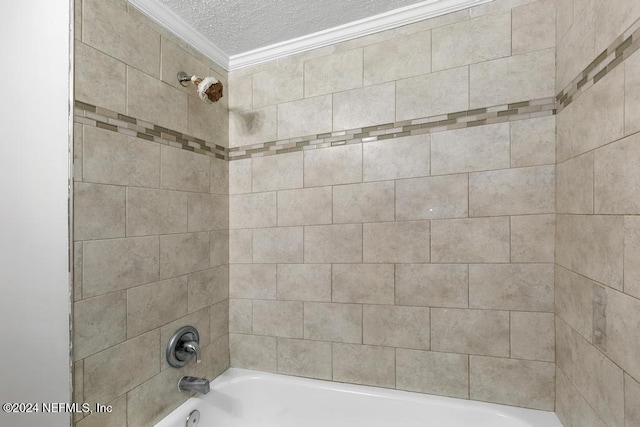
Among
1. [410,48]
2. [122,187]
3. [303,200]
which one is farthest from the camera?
[303,200]

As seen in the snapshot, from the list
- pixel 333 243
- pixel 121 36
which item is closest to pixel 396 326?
pixel 333 243

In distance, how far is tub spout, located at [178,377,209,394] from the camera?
1.47 m

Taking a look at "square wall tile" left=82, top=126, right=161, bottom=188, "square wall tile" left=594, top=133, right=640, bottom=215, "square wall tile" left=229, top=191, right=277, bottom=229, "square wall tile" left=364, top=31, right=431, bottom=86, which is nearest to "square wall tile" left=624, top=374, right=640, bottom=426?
"square wall tile" left=594, top=133, right=640, bottom=215

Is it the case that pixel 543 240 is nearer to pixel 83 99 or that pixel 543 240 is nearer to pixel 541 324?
pixel 541 324

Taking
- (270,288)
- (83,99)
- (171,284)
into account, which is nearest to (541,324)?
(270,288)

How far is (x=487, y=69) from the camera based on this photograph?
1.40 meters

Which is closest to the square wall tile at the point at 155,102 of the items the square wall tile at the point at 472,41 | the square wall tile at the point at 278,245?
the square wall tile at the point at 278,245

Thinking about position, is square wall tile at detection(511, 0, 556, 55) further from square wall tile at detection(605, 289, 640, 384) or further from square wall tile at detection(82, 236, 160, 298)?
square wall tile at detection(82, 236, 160, 298)

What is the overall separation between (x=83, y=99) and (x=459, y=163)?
1.59 m

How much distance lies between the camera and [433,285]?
1.46 metres

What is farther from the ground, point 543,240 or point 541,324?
point 543,240

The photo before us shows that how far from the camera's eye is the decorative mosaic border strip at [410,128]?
4.41 feet

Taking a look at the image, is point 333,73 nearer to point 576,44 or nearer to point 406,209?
point 406,209

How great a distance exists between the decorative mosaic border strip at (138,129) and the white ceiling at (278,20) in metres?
0.51
